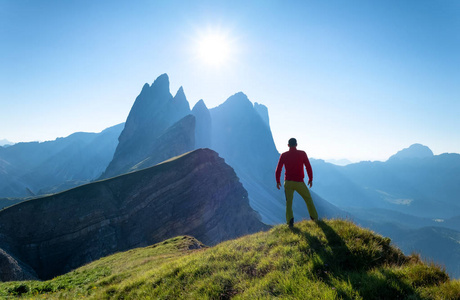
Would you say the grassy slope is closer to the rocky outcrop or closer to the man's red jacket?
the man's red jacket

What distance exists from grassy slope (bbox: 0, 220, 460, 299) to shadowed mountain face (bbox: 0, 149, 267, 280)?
1419 inches

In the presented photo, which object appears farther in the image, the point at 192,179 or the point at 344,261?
the point at 192,179

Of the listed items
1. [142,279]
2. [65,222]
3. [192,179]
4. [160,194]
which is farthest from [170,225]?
[142,279]

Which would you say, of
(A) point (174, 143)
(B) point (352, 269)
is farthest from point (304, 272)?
(A) point (174, 143)

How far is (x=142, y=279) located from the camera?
790 cm

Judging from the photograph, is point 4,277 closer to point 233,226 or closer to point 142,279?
point 142,279

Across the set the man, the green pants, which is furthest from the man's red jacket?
the green pants

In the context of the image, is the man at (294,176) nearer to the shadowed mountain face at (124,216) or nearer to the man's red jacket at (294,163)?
the man's red jacket at (294,163)

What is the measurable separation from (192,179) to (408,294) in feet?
204

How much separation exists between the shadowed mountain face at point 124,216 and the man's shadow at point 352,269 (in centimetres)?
Answer: 4005

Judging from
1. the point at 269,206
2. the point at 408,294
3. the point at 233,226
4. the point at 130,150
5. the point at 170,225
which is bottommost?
the point at 269,206

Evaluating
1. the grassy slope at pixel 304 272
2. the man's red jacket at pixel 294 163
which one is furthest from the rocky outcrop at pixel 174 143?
the grassy slope at pixel 304 272

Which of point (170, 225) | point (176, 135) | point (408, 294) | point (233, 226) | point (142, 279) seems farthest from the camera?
point (176, 135)

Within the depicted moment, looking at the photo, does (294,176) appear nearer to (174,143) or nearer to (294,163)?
(294,163)
